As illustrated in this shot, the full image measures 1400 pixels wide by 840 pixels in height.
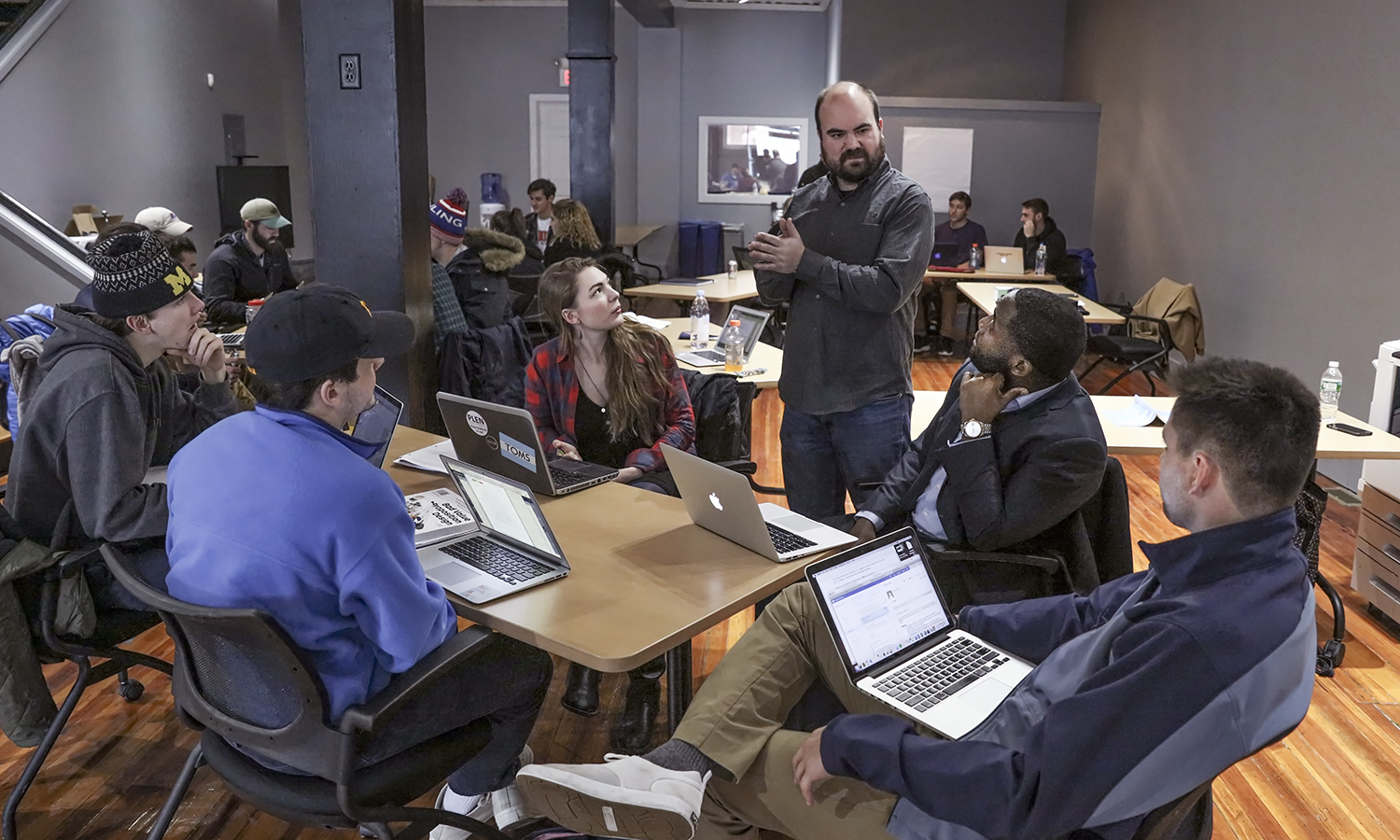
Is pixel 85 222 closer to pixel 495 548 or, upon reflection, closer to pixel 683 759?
pixel 495 548

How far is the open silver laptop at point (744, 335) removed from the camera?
4.63 m

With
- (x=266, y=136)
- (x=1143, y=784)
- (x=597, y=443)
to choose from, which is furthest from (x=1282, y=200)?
(x=266, y=136)

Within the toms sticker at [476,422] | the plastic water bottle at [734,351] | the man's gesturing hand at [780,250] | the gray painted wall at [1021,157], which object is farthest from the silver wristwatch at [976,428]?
the gray painted wall at [1021,157]

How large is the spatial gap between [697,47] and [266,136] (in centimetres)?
495

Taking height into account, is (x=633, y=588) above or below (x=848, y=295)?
below

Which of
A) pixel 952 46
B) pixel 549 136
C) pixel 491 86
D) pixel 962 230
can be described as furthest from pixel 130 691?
pixel 491 86

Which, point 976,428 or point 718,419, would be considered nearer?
point 976,428

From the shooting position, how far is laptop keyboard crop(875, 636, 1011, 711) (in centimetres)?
196

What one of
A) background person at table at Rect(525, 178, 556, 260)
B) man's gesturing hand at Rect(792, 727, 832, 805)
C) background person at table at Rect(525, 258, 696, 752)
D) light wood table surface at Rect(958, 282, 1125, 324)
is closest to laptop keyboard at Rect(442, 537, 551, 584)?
man's gesturing hand at Rect(792, 727, 832, 805)

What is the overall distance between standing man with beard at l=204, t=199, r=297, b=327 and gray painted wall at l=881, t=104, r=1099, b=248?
635cm

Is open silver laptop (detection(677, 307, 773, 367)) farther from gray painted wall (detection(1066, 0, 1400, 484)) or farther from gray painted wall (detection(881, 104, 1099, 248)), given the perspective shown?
gray painted wall (detection(881, 104, 1099, 248))

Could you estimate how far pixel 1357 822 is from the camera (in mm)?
2727

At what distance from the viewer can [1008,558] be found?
8.67 feet

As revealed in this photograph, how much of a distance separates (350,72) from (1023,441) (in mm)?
2484
